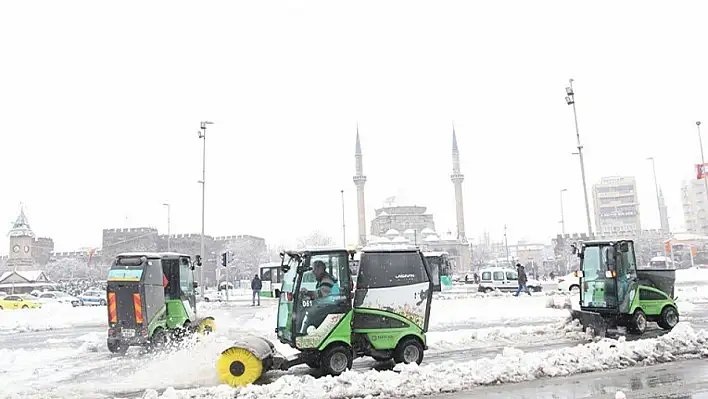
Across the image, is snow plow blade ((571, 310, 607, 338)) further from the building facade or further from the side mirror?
the building facade

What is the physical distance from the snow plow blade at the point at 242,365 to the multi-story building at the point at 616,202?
124 metres

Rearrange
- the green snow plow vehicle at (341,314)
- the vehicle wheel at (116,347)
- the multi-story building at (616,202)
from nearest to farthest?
the green snow plow vehicle at (341,314) → the vehicle wheel at (116,347) → the multi-story building at (616,202)

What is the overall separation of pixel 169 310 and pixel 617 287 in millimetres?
10842

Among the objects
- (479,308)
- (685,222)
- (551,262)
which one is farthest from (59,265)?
(685,222)

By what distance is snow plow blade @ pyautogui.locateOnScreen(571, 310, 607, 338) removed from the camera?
43.5ft

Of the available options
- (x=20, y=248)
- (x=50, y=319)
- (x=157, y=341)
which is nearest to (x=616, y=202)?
(x=20, y=248)

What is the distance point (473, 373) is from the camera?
9.05m

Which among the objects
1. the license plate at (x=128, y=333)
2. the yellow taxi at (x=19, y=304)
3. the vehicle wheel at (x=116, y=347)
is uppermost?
the yellow taxi at (x=19, y=304)

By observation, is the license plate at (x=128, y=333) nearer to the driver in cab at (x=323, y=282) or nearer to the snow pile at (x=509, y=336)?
the driver in cab at (x=323, y=282)

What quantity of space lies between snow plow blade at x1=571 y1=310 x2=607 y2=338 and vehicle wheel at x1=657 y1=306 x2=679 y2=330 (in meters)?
1.88

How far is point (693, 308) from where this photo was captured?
20.6 metres

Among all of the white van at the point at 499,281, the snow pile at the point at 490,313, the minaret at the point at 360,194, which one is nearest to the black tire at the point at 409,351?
the snow pile at the point at 490,313

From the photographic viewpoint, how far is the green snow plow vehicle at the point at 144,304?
43.1ft

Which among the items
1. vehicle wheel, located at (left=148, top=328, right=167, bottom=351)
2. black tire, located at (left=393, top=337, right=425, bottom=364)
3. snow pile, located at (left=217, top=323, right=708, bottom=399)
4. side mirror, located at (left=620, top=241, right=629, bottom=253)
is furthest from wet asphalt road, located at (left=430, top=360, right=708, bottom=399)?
vehicle wheel, located at (left=148, top=328, right=167, bottom=351)
